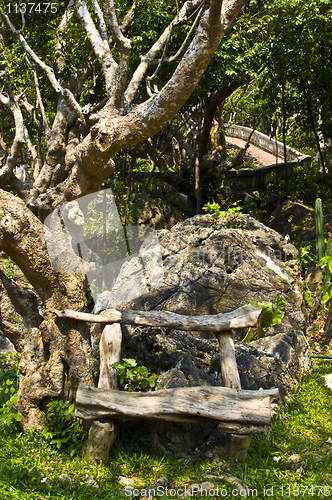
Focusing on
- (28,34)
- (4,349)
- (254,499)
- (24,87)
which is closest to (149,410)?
(254,499)

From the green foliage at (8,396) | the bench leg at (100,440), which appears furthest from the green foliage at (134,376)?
the green foliage at (8,396)

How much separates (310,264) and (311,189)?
540 centimetres

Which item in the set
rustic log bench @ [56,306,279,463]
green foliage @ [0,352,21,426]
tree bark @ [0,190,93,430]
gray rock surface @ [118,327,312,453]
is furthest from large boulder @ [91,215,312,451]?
green foliage @ [0,352,21,426]

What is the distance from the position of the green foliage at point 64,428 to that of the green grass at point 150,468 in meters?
0.07

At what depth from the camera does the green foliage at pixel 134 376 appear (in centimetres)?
333

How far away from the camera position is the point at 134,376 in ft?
11.9

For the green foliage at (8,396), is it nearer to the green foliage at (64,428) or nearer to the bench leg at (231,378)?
the green foliage at (64,428)

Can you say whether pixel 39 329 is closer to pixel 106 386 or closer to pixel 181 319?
pixel 106 386

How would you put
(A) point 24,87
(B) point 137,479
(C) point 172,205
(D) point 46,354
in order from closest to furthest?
(B) point 137,479
(D) point 46,354
(A) point 24,87
(C) point 172,205

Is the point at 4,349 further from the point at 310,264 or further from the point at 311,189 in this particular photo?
the point at 311,189

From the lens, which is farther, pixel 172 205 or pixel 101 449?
pixel 172 205

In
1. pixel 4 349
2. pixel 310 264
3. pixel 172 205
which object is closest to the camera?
pixel 4 349

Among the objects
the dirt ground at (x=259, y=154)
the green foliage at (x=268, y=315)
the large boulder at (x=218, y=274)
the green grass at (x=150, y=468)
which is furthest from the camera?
the dirt ground at (x=259, y=154)

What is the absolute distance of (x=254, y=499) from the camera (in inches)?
113
